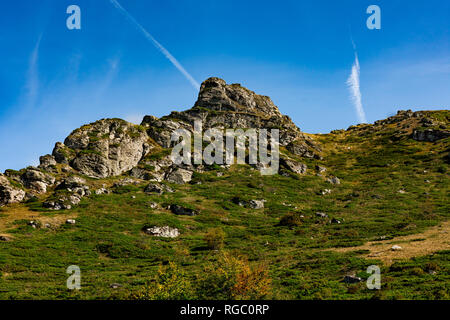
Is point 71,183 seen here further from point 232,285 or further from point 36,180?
point 232,285

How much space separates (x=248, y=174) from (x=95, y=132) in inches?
2476

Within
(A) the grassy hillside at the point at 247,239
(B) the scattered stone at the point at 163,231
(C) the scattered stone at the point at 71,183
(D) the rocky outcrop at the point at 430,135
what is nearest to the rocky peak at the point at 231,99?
(A) the grassy hillside at the point at 247,239

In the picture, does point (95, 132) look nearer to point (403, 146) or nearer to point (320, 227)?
point (320, 227)

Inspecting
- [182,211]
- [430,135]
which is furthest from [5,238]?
[430,135]

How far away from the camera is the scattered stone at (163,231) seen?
58750 mm

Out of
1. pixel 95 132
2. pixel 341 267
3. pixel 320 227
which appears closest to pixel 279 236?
pixel 320 227

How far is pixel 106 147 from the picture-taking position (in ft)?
344

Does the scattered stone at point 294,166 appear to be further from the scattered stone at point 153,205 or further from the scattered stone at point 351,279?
the scattered stone at point 351,279

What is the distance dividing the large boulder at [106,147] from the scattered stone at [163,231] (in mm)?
44189

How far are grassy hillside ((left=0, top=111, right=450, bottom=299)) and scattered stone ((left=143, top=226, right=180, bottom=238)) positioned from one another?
1322 mm

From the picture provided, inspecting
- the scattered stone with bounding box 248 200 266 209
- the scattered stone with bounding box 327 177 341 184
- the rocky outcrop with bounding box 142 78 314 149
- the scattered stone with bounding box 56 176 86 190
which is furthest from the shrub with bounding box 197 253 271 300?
the rocky outcrop with bounding box 142 78 314 149

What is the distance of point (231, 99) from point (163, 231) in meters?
114

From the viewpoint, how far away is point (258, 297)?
2252 cm
